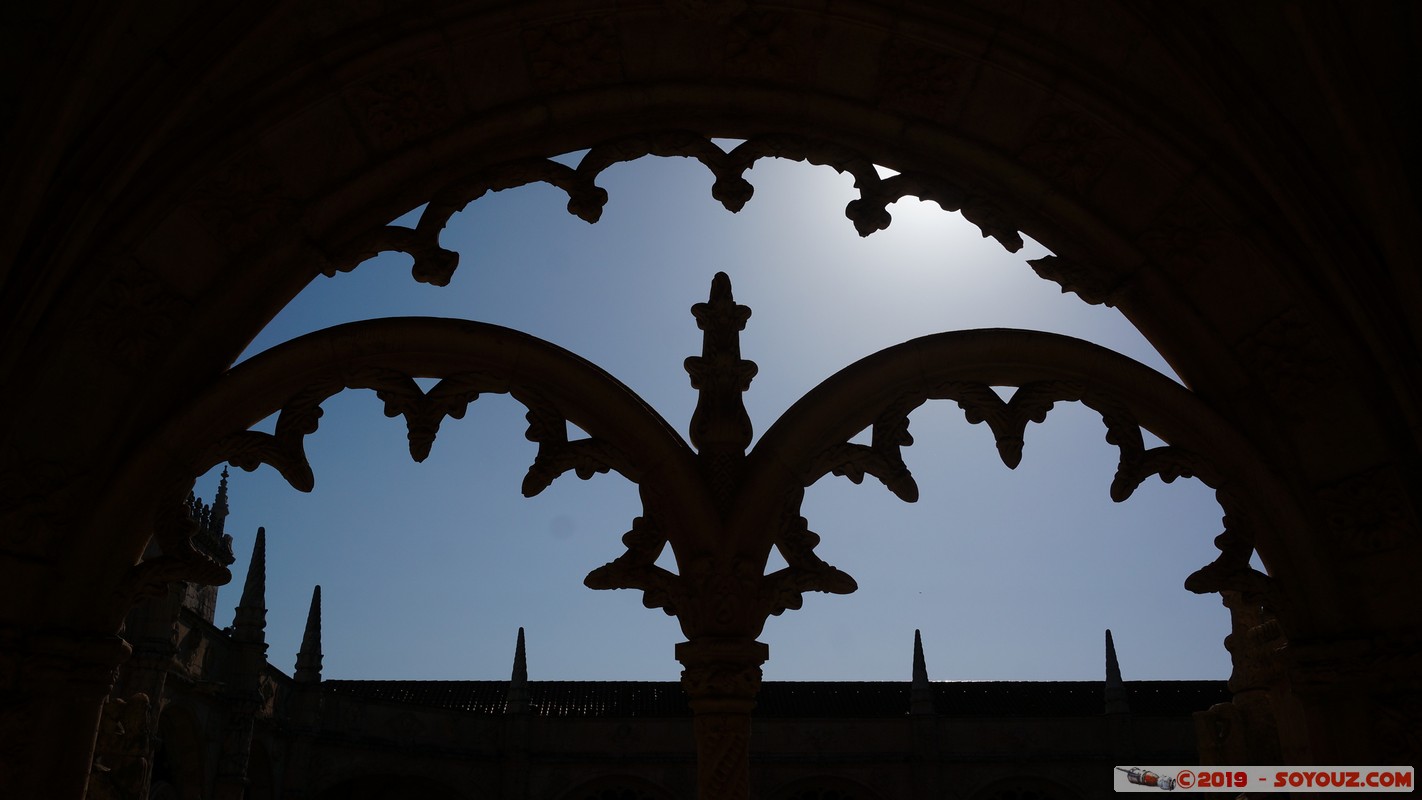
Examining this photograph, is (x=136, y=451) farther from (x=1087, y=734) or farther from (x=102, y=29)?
(x=1087, y=734)

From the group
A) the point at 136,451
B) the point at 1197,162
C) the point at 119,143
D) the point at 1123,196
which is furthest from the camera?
the point at 1123,196

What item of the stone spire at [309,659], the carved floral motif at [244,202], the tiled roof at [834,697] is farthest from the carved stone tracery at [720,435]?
the tiled roof at [834,697]

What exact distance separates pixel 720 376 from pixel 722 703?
128cm

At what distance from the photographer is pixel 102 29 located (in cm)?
336

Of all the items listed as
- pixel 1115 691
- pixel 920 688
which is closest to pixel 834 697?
pixel 920 688

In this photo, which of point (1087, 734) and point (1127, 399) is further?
point (1087, 734)

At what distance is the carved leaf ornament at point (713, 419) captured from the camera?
4.18m

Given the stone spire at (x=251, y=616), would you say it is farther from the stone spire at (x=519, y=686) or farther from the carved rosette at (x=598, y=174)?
the carved rosette at (x=598, y=174)

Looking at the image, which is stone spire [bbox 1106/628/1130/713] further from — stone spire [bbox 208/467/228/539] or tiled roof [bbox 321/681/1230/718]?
stone spire [bbox 208/467/228/539]

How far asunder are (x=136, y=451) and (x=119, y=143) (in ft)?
3.45

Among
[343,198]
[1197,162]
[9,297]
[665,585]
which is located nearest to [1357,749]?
[1197,162]

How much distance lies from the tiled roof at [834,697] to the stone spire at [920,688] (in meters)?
1.06

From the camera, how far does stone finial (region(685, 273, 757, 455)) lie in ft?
14.5

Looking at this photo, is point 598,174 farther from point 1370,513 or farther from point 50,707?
point 1370,513
